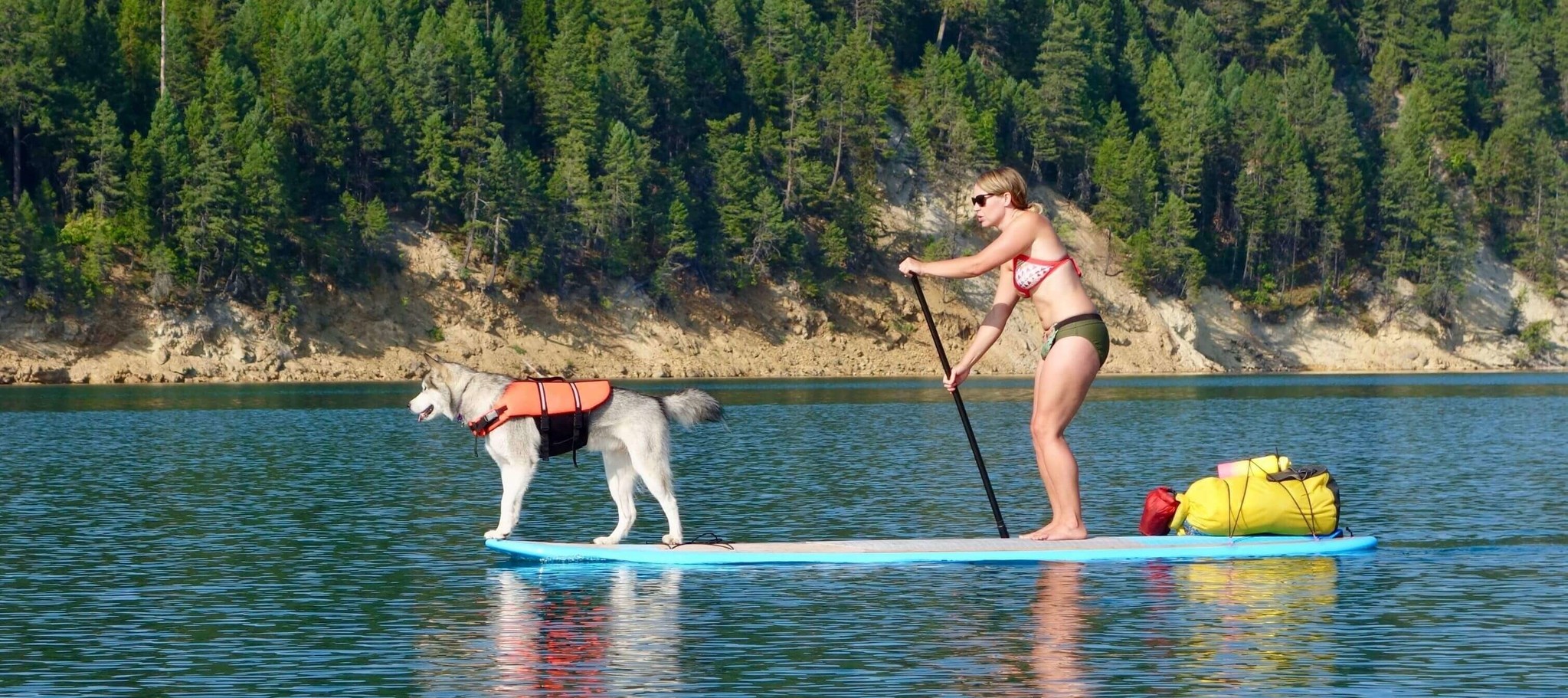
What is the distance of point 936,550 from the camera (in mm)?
20938

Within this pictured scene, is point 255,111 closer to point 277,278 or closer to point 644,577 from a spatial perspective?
point 277,278

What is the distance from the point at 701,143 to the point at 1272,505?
10246 cm

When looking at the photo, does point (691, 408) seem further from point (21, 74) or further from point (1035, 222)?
point (21, 74)

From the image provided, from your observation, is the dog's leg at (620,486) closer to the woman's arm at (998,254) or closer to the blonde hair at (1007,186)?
the woman's arm at (998,254)

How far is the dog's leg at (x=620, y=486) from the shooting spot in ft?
70.3

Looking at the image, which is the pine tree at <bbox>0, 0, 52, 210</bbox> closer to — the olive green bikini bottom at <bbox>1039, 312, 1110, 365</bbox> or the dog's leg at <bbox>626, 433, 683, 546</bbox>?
the dog's leg at <bbox>626, 433, 683, 546</bbox>

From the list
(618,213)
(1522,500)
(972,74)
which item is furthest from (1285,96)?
(1522,500)

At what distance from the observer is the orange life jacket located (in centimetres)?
2066

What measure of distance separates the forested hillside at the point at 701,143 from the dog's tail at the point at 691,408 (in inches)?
2983

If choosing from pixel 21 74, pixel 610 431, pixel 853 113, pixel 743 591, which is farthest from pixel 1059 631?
pixel 853 113

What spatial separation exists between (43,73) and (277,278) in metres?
15.5

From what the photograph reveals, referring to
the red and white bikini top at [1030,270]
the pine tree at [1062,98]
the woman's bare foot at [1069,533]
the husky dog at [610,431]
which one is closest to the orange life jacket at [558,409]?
the husky dog at [610,431]

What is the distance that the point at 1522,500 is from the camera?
28844mm

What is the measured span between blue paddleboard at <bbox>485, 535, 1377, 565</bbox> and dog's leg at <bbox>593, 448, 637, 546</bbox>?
33 cm
